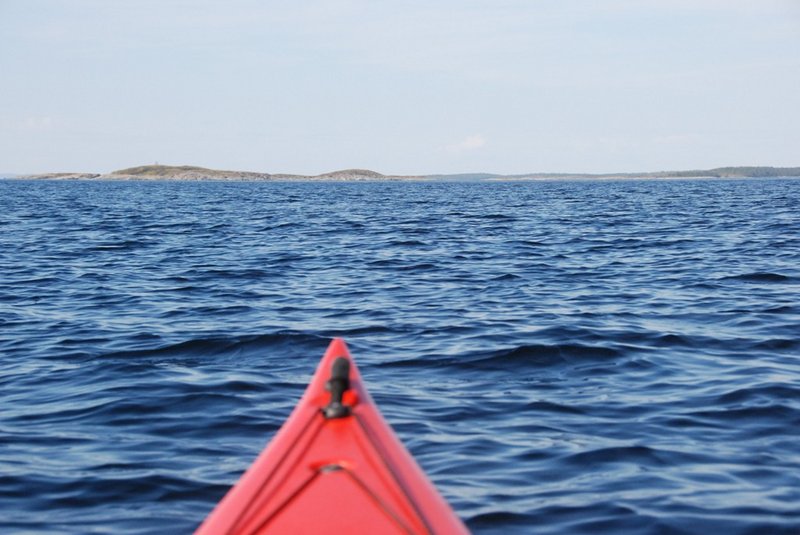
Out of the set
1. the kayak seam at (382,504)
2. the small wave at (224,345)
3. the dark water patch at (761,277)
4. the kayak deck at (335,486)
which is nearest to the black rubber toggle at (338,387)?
the kayak deck at (335,486)

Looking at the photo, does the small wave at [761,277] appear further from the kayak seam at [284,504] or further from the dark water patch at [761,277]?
the kayak seam at [284,504]

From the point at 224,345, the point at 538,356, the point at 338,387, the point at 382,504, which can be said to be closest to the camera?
the point at 382,504

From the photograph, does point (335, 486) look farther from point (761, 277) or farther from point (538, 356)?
point (761, 277)

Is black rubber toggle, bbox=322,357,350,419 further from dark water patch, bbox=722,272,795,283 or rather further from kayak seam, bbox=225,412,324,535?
dark water patch, bbox=722,272,795,283

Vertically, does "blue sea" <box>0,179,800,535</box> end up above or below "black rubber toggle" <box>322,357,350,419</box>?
below

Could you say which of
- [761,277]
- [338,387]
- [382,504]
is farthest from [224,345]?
[761,277]

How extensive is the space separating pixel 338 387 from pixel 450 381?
5106 millimetres

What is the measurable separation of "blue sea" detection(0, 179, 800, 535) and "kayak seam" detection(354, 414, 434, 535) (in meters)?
1.71

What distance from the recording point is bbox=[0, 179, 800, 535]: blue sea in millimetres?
6293

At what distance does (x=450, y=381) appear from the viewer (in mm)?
9469

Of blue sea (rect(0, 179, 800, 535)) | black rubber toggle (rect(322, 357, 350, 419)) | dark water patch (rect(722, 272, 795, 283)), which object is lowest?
blue sea (rect(0, 179, 800, 535))

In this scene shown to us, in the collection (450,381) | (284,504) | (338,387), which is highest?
(338,387)

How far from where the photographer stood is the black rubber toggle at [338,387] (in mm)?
4379

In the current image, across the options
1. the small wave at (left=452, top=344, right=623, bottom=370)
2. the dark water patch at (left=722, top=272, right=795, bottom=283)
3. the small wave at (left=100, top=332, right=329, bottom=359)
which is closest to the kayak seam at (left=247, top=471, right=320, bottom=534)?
the small wave at (left=452, top=344, right=623, bottom=370)
